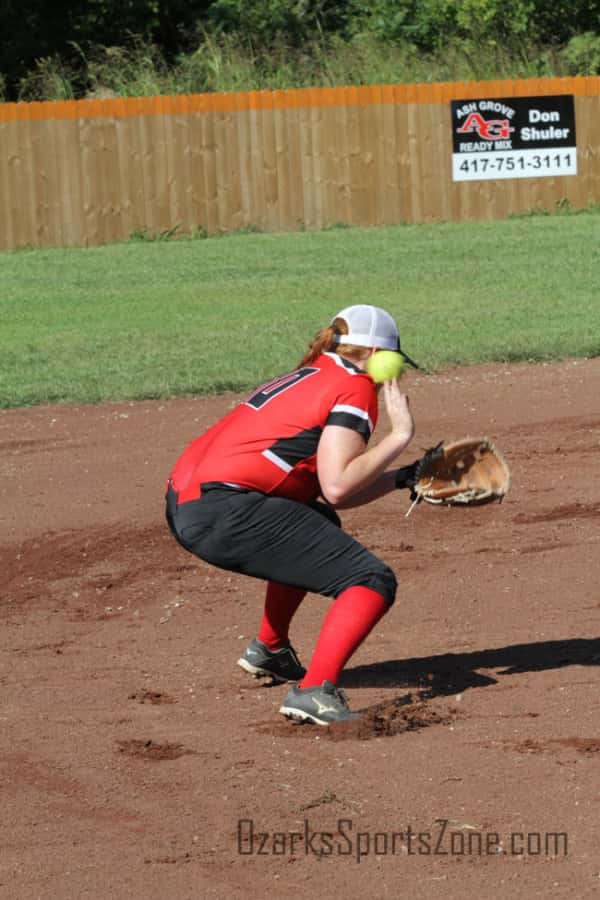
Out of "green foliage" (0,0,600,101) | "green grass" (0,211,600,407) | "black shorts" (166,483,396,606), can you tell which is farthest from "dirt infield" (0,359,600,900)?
"green foliage" (0,0,600,101)

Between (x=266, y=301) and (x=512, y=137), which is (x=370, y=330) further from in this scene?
(x=512, y=137)

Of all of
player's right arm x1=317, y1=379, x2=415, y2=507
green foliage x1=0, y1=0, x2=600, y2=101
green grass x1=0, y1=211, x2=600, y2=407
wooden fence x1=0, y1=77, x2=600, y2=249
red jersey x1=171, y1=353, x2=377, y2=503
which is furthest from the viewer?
green foliage x1=0, y1=0, x2=600, y2=101

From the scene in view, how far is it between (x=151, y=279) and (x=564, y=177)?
739 cm

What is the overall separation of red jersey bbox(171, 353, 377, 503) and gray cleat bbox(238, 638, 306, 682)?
0.71 metres

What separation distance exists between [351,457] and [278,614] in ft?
3.19

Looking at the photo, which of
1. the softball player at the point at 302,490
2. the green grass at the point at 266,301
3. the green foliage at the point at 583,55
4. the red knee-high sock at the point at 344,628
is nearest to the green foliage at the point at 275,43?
the green foliage at the point at 583,55

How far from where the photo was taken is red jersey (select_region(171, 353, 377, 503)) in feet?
16.3

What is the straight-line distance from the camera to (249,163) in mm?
21203

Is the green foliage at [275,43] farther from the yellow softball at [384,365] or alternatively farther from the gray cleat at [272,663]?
the yellow softball at [384,365]

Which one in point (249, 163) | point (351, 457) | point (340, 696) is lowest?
point (340, 696)

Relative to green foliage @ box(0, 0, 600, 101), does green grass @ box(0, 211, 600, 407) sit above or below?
below

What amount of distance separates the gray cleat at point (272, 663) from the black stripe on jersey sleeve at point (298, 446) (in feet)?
2.91

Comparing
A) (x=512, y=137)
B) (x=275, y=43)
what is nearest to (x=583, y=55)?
(x=275, y=43)

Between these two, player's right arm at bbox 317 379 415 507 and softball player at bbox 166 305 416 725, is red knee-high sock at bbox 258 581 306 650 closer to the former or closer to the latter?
softball player at bbox 166 305 416 725
